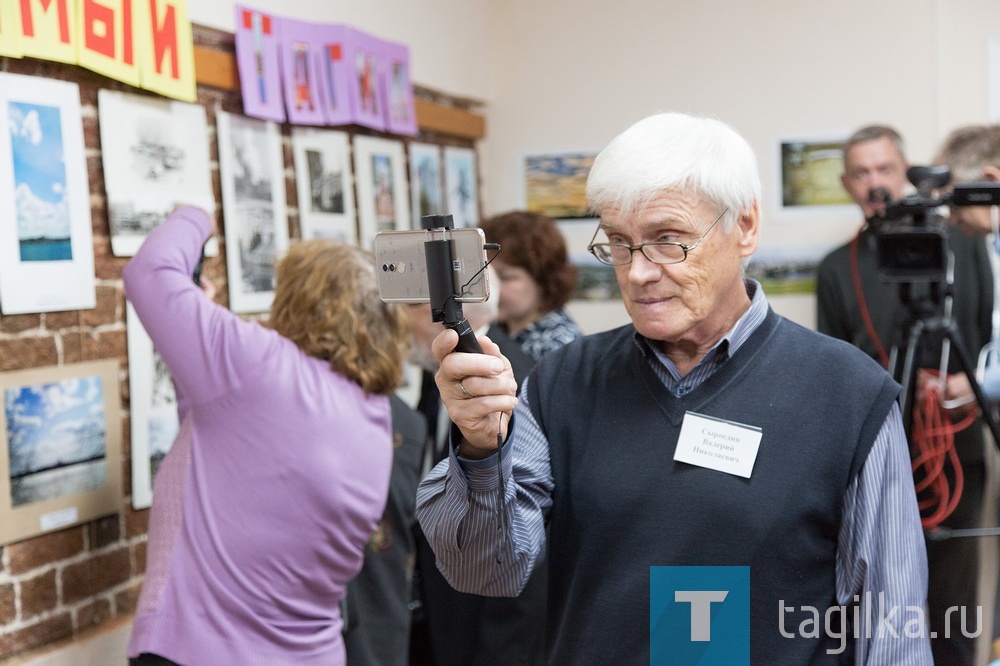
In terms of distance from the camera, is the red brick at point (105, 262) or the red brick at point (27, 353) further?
the red brick at point (105, 262)

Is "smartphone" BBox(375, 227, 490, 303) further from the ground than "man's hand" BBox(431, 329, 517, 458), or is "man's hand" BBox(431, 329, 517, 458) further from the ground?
"smartphone" BBox(375, 227, 490, 303)

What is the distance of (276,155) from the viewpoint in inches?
113

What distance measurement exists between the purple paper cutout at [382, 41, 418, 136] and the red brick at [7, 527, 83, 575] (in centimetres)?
173

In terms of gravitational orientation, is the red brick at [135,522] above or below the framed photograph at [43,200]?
below

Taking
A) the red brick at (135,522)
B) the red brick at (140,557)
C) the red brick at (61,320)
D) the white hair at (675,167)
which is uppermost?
the white hair at (675,167)

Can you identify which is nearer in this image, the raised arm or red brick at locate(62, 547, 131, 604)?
the raised arm

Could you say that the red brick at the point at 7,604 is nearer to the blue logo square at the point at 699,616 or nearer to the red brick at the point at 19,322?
the red brick at the point at 19,322

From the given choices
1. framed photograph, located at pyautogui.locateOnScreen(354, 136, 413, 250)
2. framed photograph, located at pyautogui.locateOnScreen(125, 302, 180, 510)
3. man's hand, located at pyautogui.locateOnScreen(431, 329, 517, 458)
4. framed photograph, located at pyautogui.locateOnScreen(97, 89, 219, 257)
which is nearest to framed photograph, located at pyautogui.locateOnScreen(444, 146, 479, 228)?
framed photograph, located at pyautogui.locateOnScreen(354, 136, 413, 250)

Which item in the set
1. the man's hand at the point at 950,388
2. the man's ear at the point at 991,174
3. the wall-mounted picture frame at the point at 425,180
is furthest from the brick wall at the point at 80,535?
the man's ear at the point at 991,174

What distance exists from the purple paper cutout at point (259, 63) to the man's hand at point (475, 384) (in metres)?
1.80

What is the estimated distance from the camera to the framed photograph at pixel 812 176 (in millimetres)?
3793

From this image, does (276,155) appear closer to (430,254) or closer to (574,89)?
(574,89)

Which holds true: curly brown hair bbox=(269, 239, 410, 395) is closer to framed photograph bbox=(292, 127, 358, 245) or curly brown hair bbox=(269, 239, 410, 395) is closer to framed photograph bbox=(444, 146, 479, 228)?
framed photograph bbox=(292, 127, 358, 245)

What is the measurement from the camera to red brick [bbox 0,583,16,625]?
197 centimetres
